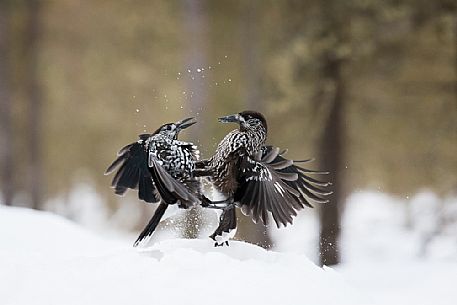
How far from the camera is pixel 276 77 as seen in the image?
950 centimetres

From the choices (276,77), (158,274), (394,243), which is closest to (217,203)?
(158,274)

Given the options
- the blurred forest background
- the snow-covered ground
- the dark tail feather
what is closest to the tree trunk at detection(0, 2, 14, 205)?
the blurred forest background

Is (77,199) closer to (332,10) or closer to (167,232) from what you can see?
(167,232)

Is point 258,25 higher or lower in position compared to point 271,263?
higher

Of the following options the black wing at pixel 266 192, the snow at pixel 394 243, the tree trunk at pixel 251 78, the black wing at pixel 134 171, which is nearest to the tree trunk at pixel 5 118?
the tree trunk at pixel 251 78

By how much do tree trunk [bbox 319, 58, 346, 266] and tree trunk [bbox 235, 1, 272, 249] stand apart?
0.79 metres

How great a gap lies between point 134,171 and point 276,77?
14.4ft

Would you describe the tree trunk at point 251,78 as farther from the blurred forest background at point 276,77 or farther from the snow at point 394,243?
the snow at point 394,243

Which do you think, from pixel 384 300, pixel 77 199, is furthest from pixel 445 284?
pixel 77 199

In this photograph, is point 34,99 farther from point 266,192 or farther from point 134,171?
point 266,192

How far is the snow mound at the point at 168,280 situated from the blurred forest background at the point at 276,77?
490 centimetres

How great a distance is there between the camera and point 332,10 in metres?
9.13

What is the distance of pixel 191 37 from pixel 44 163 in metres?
5.68

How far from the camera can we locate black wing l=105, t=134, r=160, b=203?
5.38m
